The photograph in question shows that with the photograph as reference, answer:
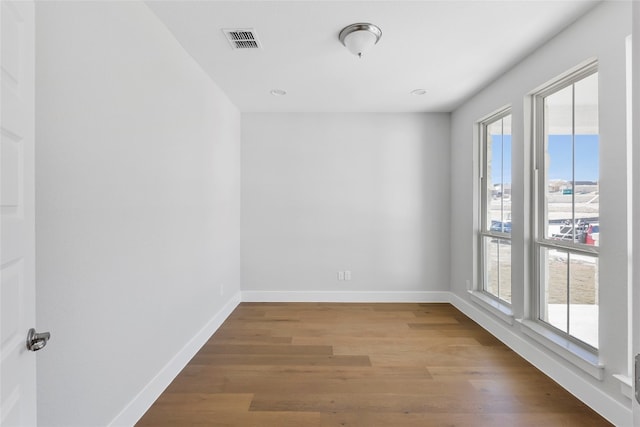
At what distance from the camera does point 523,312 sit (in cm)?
278

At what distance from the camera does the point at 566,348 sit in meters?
2.26

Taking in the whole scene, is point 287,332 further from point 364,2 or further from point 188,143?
point 364,2

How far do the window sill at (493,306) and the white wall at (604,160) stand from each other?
0.32 feet

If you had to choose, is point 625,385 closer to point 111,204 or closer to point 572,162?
point 572,162

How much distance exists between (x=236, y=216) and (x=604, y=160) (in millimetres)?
3739

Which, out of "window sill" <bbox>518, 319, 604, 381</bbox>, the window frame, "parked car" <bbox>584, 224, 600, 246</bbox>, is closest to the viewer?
"window sill" <bbox>518, 319, 604, 381</bbox>

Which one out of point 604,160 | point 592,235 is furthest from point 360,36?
point 592,235

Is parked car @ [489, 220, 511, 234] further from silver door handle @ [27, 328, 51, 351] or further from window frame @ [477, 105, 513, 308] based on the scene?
silver door handle @ [27, 328, 51, 351]

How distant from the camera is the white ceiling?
2.06 metres

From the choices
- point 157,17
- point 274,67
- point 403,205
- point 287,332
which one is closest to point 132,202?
point 157,17

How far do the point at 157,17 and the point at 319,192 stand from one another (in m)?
2.77

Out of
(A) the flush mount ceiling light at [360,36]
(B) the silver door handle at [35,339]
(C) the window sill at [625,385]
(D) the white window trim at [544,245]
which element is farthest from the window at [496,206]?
(B) the silver door handle at [35,339]

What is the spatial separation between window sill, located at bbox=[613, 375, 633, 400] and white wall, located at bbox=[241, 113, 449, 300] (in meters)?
2.59

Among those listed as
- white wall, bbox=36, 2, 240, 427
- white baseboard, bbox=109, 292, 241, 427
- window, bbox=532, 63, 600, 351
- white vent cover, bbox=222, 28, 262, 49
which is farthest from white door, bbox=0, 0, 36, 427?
window, bbox=532, 63, 600, 351
